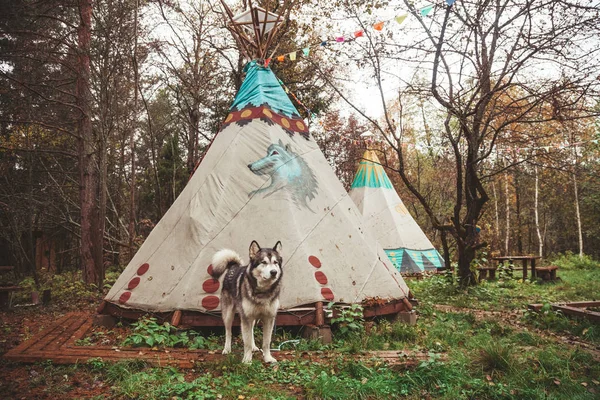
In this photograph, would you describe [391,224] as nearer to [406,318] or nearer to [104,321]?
[406,318]

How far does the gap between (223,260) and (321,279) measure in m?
1.41

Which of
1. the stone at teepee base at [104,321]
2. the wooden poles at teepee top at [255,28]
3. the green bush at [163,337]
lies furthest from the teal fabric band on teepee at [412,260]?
the stone at teepee base at [104,321]

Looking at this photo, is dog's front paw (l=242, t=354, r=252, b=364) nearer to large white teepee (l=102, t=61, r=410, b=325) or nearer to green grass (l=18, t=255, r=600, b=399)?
green grass (l=18, t=255, r=600, b=399)

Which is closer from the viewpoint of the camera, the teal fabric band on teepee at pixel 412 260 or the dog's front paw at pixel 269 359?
the dog's front paw at pixel 269 359

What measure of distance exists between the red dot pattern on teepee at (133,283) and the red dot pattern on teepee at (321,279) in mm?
2387

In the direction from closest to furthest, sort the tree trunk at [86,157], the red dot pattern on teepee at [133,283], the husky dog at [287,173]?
the red dot pattern on teepee at [133,283] < the husky dog at [287,173] < the tree trunk at [86,157]

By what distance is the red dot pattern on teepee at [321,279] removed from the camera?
529 cm

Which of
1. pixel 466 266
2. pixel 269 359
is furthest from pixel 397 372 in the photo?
pixel 466 266

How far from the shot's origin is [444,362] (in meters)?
3.93

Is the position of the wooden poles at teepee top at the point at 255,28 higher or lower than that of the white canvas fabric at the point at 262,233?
higher

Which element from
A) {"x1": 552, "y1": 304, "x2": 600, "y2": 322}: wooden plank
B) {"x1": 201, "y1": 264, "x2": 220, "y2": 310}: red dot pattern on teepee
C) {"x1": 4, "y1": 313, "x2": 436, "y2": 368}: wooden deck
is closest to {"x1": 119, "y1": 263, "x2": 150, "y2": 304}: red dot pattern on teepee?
{"x1": 4, "y1": 313, "x2": 436, "y2": 368}: wooden deck

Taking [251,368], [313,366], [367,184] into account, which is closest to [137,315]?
[251,368]

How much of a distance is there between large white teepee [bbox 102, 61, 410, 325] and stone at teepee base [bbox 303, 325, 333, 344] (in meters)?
0.34

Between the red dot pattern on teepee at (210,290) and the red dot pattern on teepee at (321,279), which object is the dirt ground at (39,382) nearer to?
the red dot pattern on teepee at (210,290)
